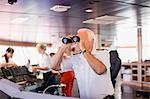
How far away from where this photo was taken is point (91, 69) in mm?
1943

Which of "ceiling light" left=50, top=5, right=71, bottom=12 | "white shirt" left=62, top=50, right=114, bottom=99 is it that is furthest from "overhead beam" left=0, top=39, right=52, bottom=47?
"white shirt" left=62, top=50, right=114, bottom=99

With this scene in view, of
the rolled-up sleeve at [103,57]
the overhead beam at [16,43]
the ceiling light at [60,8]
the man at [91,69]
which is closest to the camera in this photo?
the man at [91,69]

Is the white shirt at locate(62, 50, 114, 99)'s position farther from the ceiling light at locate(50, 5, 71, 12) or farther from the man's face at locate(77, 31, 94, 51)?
the ceiling light at locate(50, 5, 71, 12)

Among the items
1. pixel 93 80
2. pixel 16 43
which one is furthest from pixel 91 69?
pixel 16 43

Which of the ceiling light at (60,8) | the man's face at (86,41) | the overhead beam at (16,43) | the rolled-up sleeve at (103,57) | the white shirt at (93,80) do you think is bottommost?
the overhead beam at (16,43)

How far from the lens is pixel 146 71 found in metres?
10.1

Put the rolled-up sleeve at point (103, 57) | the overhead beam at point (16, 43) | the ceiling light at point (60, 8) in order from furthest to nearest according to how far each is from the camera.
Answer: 1. the overhead beam at point (16, 43)
2. the ceiling light at point (60, 8)
3. the rolled-up sleeve at point (103, 57)

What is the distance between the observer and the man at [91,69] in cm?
186

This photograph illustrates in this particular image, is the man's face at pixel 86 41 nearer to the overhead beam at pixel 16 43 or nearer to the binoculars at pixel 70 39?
the binoculars at pixel 70 39

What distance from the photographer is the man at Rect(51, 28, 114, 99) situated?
1857 millimetres

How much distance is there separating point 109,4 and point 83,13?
116 cm

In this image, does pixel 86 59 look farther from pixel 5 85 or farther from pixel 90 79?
pixel 5 85

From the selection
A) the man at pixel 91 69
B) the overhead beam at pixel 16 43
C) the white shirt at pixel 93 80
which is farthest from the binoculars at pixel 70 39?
the overhead beam at pixel 16 43

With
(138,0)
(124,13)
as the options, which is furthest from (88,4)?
(124,13)
